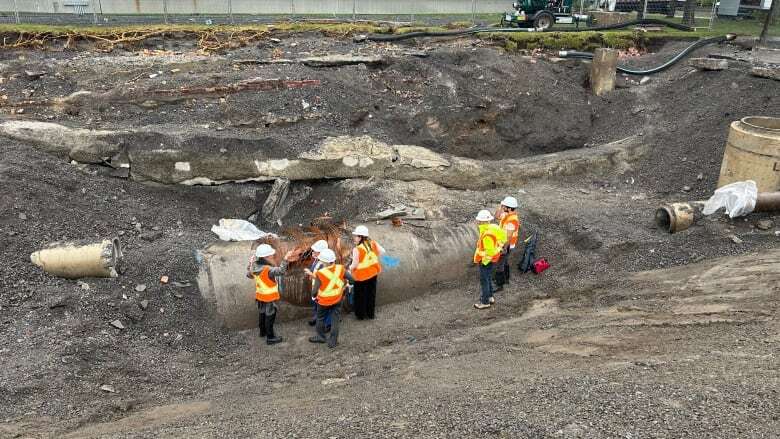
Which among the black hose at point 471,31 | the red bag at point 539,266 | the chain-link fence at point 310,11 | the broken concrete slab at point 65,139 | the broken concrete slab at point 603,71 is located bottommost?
the red bag at point 539,266

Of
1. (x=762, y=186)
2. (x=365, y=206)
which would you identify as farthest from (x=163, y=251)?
(x=762, y=186)

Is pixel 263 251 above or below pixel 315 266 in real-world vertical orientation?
above

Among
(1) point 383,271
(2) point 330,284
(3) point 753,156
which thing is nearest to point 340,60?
(1) point 383,271

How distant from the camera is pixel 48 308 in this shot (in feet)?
22.9

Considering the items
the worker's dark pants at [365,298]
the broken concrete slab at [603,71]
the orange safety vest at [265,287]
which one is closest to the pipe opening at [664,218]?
the worker's dark pants at [365,298]

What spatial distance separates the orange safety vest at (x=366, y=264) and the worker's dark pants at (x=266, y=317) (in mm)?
1188

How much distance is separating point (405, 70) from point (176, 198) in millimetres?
6868

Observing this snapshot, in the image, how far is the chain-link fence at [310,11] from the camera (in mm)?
18422

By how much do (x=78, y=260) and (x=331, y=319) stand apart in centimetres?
349

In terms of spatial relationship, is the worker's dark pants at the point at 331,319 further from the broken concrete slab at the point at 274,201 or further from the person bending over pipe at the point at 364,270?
the broken concrete slab at the point at 274,201

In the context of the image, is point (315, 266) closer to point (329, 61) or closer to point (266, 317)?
point (266, 317)

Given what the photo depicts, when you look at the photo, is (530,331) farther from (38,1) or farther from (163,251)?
(38,1)

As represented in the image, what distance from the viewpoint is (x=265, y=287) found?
23.0 feet

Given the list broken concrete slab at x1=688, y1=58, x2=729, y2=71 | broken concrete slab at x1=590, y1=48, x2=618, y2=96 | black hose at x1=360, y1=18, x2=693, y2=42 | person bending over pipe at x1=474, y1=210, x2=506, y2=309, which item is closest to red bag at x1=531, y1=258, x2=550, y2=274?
person bending over pipe at x1=474, y1=210, x2=506, y2=309
